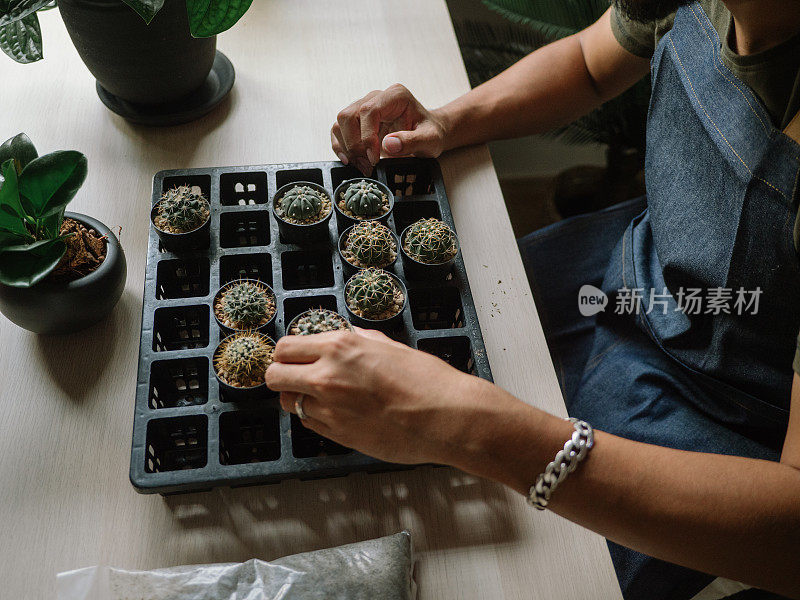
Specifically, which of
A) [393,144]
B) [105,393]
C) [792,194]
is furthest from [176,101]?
[792,194]

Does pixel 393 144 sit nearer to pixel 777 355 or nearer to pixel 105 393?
pixel 105 393

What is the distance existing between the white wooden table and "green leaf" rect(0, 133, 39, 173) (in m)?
0.22

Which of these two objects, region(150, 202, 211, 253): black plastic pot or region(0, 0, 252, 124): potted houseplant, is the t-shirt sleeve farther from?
region(150, 202, 211, 253): black plastic pot

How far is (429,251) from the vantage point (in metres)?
0.97

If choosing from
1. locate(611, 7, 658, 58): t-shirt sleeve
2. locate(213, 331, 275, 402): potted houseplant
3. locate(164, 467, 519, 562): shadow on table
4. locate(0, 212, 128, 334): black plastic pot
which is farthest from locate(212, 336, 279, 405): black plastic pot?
locate(611, 7, 658, 58): t-shirt sleeve

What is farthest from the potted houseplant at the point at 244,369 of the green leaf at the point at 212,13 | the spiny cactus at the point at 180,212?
the green leaf at the point at 212,13

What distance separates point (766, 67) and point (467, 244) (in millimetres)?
533

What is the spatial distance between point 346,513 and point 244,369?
0.24 metres

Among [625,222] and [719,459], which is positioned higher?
[719,459]

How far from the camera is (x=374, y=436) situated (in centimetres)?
77

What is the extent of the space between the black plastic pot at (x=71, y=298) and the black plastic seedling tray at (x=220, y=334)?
2.3 inches

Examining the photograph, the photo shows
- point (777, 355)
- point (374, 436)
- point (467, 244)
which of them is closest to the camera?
point (374, 436)

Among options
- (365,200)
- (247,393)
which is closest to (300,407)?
(247,393)

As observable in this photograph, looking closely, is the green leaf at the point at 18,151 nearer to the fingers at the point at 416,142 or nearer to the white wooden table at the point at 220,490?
the white wooden table at the point at 220,490
